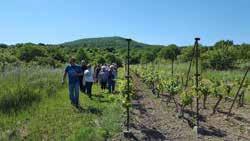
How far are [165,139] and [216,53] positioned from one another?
6552 cm

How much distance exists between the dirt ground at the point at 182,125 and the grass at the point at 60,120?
698 mm

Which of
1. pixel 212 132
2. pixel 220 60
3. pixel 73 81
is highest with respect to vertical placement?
pixel 220 60

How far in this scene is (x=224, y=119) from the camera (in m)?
16.2

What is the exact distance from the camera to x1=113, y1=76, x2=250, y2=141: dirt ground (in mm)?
12578

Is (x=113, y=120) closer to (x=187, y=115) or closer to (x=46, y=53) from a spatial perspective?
(x=187, y=115)

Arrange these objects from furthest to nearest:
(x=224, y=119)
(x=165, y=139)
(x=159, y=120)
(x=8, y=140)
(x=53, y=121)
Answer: (x=224, y=119) < (x=159, y=120) < (x=53, y=121) < (x=165, y=139) < (x=8, y=140)

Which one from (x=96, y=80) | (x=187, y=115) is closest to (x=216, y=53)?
(x=96, y=80)

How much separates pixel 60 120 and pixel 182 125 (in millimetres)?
3990

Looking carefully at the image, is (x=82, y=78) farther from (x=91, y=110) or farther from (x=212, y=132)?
(x=212, y=132)

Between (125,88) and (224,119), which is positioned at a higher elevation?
(125,88)

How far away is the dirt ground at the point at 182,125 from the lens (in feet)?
41.3

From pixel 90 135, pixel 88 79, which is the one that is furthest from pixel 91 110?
pixel 90 135

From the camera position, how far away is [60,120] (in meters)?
13.1

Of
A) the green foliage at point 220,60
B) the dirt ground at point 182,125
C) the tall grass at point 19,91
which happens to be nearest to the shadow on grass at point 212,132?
the dirt ground at point 182,125
